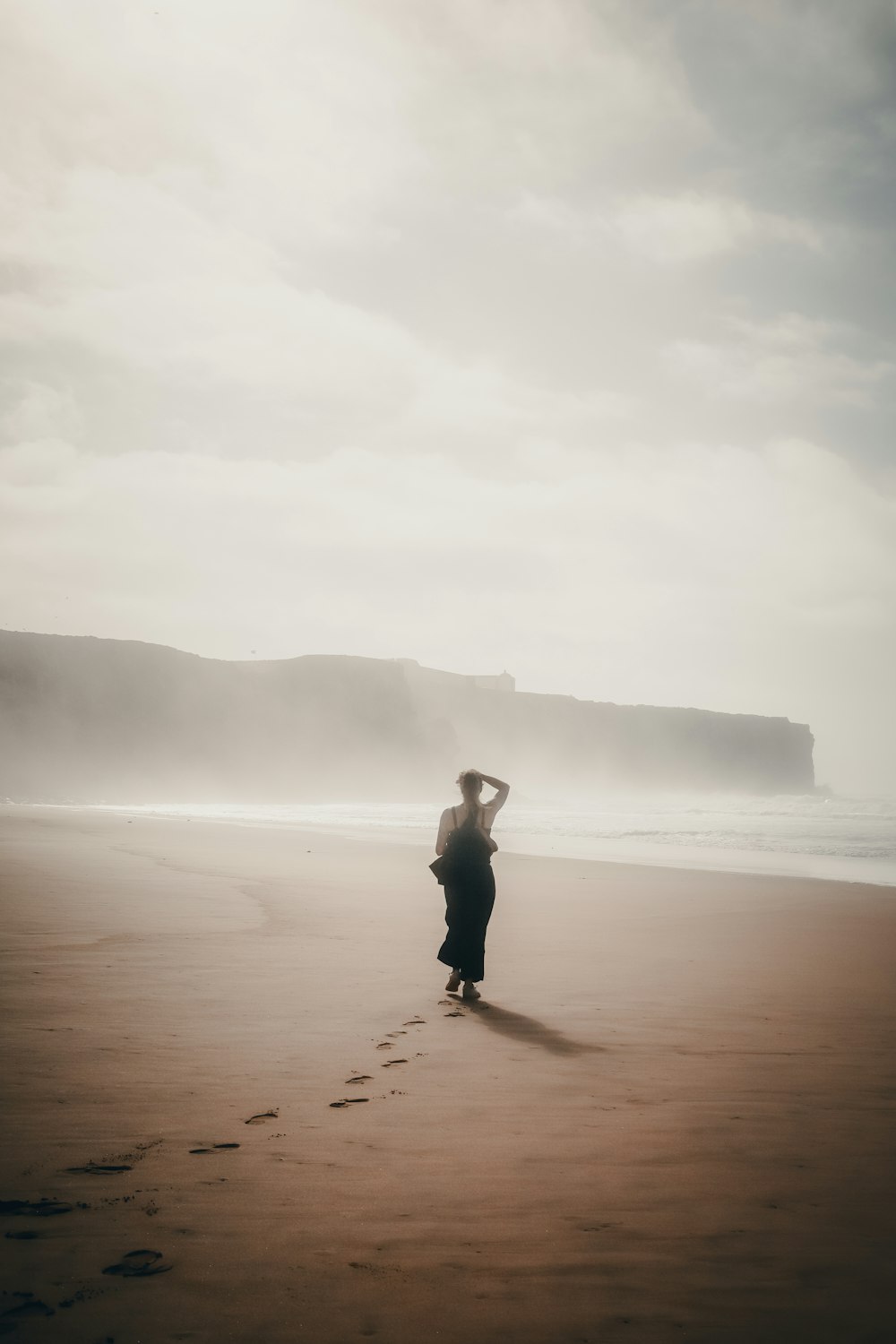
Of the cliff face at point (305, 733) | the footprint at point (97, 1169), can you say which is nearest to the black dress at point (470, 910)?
the footprint at point (97, 1169)

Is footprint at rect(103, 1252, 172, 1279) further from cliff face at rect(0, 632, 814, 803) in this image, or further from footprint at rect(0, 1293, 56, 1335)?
cliff face at rect(0, 632, 814, 803)

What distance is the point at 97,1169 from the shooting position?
11.8ft

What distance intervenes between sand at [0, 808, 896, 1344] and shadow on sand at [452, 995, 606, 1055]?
3 centimetres

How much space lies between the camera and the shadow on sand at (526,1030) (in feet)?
18.9

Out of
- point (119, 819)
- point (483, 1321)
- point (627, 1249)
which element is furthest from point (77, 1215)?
point (119, 819)

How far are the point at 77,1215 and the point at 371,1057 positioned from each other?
243 centimetres

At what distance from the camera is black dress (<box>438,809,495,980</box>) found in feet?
24.6

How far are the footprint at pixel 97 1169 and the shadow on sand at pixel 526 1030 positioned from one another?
2889 mm

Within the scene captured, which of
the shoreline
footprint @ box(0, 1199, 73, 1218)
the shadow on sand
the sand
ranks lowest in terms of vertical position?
the shoreline

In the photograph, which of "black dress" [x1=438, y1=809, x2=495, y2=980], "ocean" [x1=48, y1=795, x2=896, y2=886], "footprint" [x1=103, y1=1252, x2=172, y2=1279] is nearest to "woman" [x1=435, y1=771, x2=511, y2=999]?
"black dress" [x1=438, y1=809, x2=495, y2=980]

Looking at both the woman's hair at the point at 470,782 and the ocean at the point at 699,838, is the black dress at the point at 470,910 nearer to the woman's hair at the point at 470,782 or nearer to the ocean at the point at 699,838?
the woman's hair at the point at 470,782

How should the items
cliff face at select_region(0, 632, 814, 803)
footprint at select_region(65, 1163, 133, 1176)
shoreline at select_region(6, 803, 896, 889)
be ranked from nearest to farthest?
footprint at select_region(65, 1163, 133, 1176) → shoreline at select_region(6, 803, 896, 889) → cliff face at select_region(0, 632, 814, 803)

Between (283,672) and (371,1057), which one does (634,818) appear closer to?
(371,1057)

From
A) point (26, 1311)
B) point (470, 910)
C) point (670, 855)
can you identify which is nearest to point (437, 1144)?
point (26, 1311)
